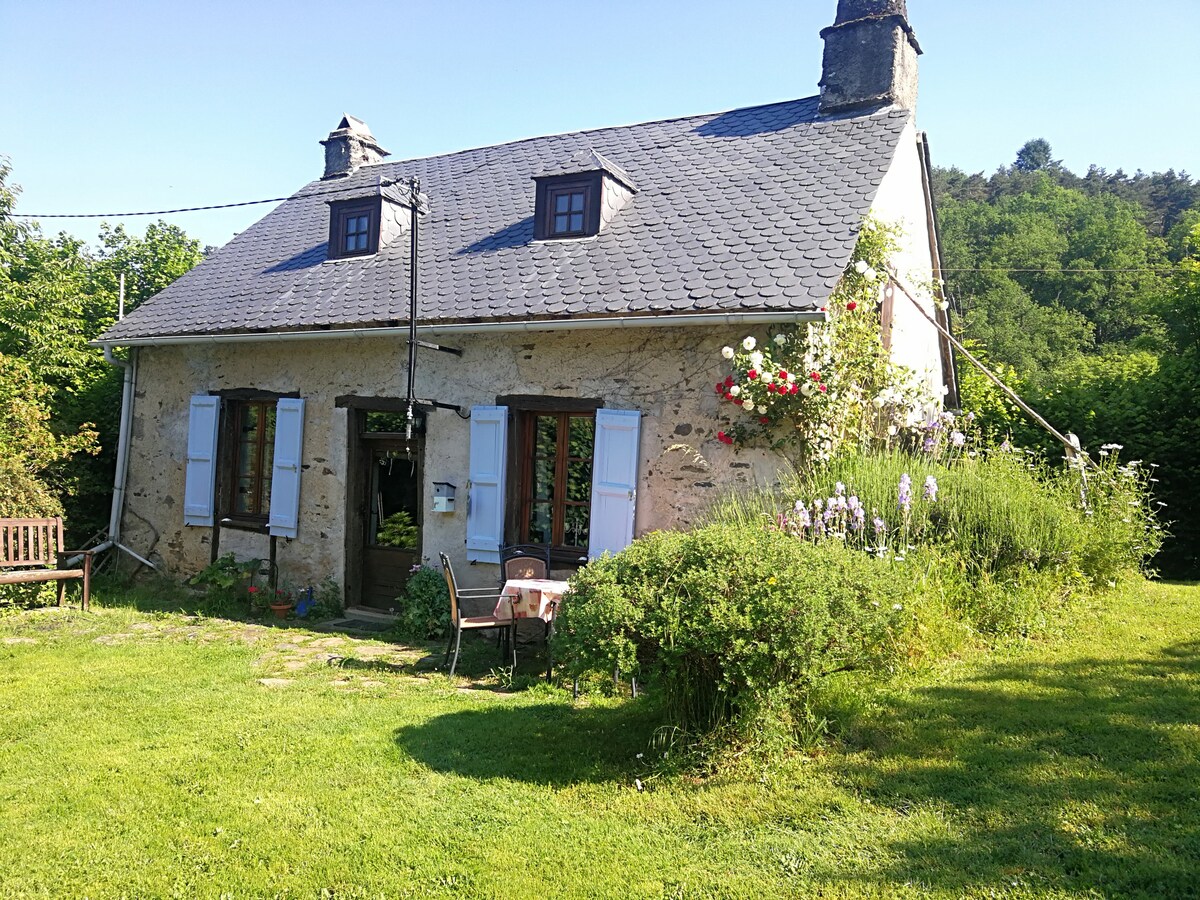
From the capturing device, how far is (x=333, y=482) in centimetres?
930

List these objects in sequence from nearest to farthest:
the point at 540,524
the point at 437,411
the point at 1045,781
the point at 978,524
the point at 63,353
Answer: the point at 1045,781 → the point at 978,524 → the point at 540,524 → the point at 437,411 → the point at 63,353

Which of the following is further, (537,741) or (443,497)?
(443,497)

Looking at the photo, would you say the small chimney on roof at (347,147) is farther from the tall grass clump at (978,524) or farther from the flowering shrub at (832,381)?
the tall grass clump at (978,524)

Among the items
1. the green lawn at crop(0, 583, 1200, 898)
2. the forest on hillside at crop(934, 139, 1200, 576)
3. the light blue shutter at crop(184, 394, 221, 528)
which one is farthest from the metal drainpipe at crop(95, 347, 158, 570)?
the forest on hillside at crop(934, 139, 1200, 576)

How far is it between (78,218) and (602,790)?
13592 mm

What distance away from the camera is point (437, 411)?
8727 millimetres

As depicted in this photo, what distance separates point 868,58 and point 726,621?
8.10 m

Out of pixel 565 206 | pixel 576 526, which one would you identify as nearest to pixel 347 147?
pixel 565 206

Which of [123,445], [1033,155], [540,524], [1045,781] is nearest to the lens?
[1045,781]

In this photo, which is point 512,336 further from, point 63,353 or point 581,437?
point 63,353

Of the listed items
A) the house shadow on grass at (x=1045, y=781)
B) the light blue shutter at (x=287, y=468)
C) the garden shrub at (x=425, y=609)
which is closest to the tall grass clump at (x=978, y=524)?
the house shadow on grass at (x=1045, y=781)

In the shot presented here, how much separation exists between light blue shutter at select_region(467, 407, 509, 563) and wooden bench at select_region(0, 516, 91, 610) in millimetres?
4137

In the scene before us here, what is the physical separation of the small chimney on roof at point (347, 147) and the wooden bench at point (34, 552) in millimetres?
6984

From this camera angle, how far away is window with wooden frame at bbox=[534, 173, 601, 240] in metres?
9.31
